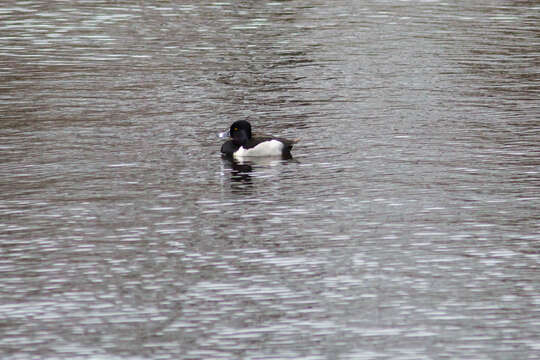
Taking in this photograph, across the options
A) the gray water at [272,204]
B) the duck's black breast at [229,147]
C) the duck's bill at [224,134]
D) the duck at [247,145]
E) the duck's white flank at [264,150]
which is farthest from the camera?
the duck's bill at [224,134]

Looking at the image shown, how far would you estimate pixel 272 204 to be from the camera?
71.1 ft

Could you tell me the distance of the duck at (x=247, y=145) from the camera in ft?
85.1

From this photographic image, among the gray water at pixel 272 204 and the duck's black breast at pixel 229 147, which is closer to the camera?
the gray water at pixel 272 204

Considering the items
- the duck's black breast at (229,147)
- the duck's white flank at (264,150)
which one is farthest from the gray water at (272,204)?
the duck's black breast at (229,147)

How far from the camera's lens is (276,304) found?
52.4ft

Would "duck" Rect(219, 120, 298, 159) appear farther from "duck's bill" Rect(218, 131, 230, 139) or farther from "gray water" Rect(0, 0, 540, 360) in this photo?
"gray water" Rect(0, 0, 540, 360)

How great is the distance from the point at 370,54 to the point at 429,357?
28.8 meters

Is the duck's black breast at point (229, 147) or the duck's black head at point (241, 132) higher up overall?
the duck's black head at point (241, 132)

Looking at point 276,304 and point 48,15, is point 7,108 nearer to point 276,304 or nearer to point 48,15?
point 276,304

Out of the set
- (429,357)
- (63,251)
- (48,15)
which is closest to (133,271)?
(63,251)

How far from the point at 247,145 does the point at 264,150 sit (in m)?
0.37

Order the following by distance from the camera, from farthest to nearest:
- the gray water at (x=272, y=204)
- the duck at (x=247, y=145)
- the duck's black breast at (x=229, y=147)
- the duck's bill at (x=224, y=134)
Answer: the duck's bill at (x=224, y=134) < the duck's black breast at (x=229, y=147) < the duck at (x=247, y=145) < the gray water at (x=272, y=204)

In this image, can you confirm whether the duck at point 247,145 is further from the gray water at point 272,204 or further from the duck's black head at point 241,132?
the gray water at point 272,204

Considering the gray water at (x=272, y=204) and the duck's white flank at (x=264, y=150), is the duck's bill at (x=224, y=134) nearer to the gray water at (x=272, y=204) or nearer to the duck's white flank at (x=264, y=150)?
the gray water at (x=272, y=204)
